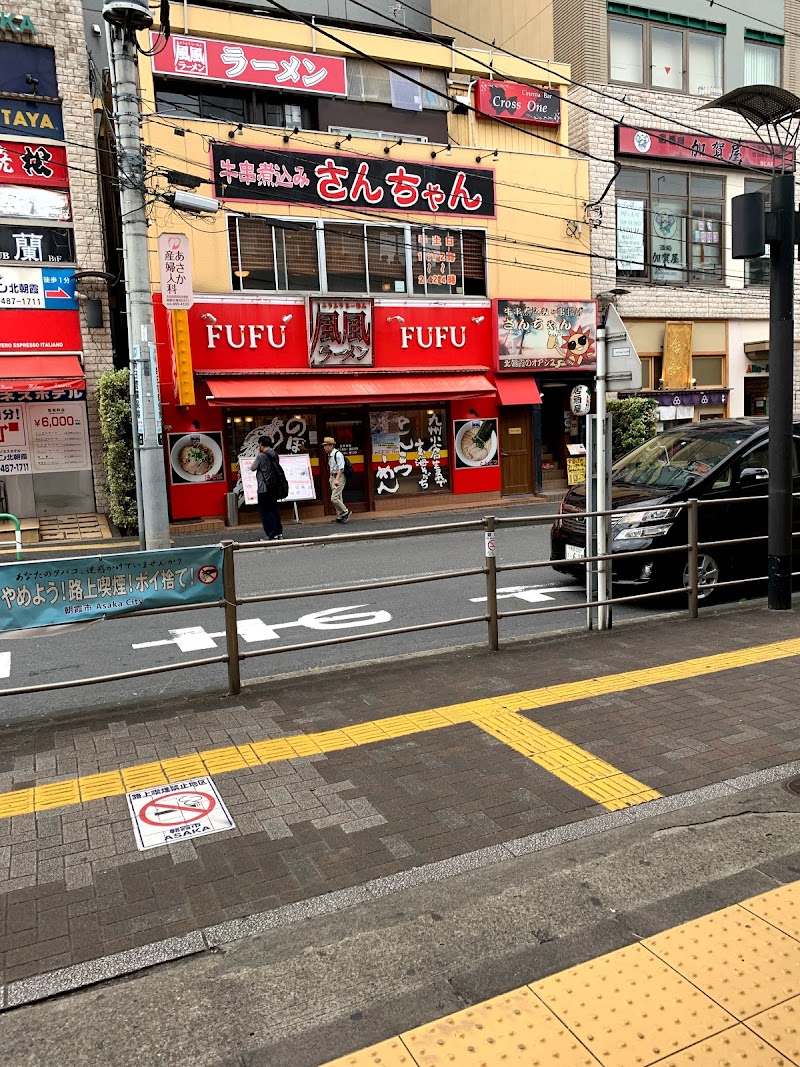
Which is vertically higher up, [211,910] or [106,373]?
[106,373]

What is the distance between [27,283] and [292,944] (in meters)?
16.6

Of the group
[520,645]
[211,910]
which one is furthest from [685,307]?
[211,910]

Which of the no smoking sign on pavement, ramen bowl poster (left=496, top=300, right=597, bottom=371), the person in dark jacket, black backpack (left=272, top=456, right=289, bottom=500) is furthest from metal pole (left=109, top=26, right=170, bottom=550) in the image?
ramen bowl poster (left=496, top=300, right=597, bottom=371)

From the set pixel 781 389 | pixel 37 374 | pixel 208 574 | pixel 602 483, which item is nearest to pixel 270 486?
pixel 37 374

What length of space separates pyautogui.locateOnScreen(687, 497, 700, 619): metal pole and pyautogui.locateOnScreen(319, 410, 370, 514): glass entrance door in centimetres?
1229

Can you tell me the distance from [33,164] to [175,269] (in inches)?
156

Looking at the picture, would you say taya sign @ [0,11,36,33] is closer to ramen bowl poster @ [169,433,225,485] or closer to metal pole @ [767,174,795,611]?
ramen bowl poster @ [169,433,225,485]

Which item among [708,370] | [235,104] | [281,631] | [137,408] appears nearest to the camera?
[281,631]

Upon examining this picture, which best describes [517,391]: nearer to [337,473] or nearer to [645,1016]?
[337,473]

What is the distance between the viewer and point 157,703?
577 cm

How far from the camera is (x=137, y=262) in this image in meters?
12.9

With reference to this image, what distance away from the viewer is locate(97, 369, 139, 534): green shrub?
53.1ft

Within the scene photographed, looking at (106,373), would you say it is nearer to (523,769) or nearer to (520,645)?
(520,645)

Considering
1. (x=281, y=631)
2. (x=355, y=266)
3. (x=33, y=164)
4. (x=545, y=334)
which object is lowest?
(x=281, y=631)
